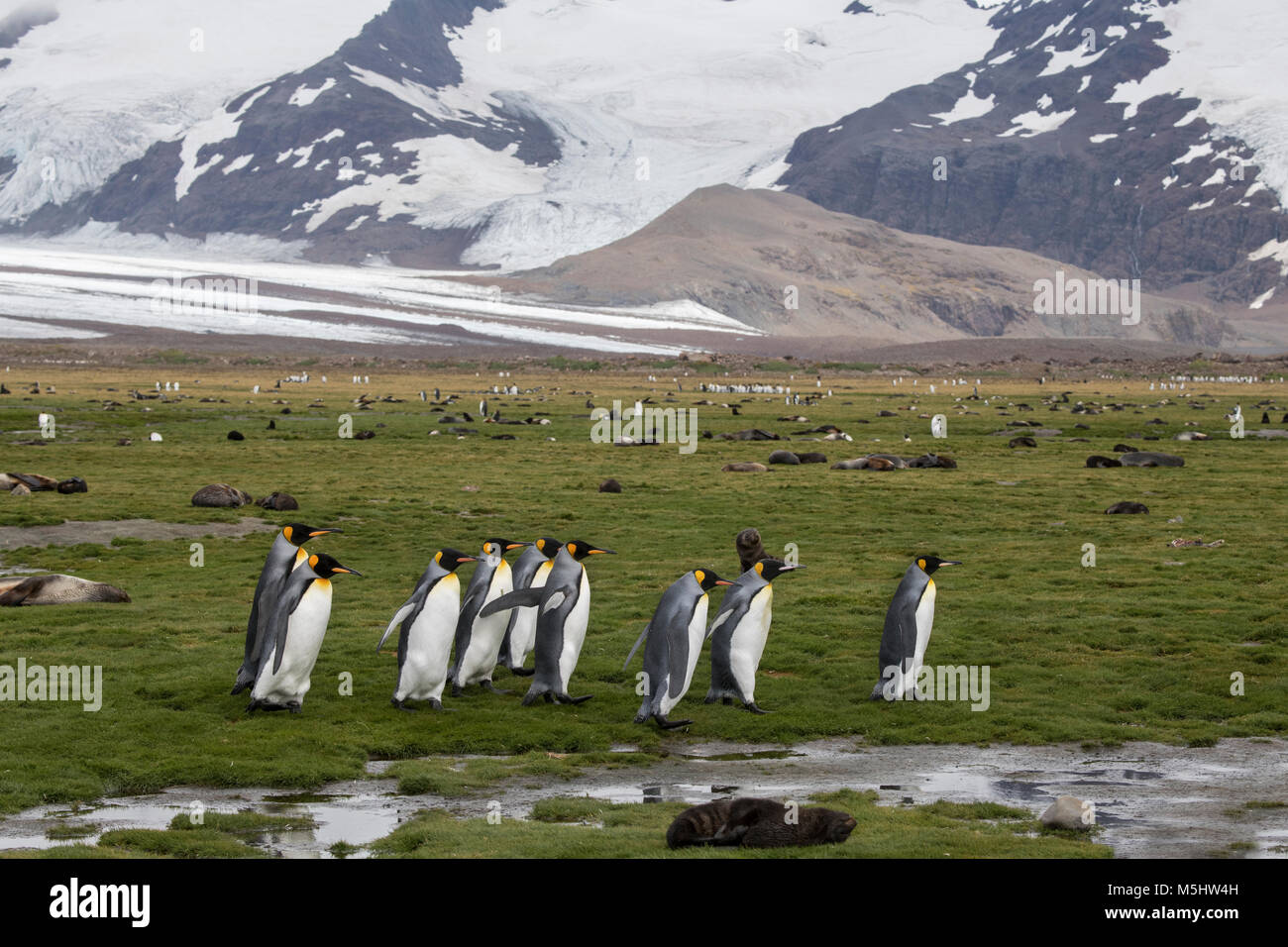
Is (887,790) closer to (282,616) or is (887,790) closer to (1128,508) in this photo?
(282,616)

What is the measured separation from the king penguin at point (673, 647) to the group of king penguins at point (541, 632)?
0.03 feet

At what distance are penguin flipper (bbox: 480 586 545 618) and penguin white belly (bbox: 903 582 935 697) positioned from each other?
9.90ft

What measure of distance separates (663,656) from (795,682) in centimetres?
156

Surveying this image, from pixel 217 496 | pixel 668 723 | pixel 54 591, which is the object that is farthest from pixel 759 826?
pixel 217 496

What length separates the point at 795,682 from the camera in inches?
472

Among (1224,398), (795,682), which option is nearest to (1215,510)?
(795,682)

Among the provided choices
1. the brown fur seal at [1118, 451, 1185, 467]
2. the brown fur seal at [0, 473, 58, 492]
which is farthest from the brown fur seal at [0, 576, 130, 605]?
the brown fur seal at [1118, 451, 1185, 467]

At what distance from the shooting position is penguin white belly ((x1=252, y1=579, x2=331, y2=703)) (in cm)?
1079

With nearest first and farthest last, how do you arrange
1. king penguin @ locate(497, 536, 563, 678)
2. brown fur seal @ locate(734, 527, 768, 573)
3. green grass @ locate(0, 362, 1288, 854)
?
green grass @ locate(0, 362, 1288, 854) → king penguin @ locate(497, 536, 563, 678) → brown fur seal @ locate(734, 527, 768, 573)

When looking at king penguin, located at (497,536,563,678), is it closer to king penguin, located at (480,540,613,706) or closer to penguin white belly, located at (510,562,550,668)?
penguin white belly, located at (510,562,550,668)

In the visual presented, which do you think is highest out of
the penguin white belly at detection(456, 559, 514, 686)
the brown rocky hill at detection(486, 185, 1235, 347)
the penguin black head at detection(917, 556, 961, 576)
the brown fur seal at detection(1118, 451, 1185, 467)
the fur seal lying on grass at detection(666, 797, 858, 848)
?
the brown rocky hill at detection(486, 185, 1235, 347)

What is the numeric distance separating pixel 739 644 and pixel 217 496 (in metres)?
13.1
